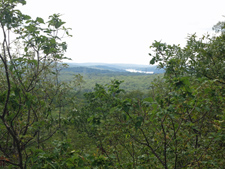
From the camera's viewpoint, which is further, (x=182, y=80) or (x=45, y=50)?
(x=45, y=50)

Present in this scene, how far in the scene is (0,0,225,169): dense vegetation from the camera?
4.32 meters

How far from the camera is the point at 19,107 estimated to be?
4840 mm

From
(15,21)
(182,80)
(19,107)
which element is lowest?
(19,107)

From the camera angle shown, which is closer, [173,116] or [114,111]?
[173,116]

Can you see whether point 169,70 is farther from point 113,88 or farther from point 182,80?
point 113,88

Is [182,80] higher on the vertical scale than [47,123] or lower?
higher

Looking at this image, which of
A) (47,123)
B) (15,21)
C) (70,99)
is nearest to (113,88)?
(47,123)

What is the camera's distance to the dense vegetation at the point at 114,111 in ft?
14.2

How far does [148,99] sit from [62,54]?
15.5 feet

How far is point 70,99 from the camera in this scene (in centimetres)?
922

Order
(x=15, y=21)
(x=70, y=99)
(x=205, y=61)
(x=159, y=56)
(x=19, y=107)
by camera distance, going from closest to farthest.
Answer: (x=19, y=107) < (x=15, y=21) < (x=159, y=56) < (x=70, y=99) < (x=205, y=61)

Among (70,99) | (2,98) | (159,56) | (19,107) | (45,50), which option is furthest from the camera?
(70,99)

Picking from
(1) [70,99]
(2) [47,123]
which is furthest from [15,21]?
(1) [70,99]

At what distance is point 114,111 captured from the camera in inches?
232
